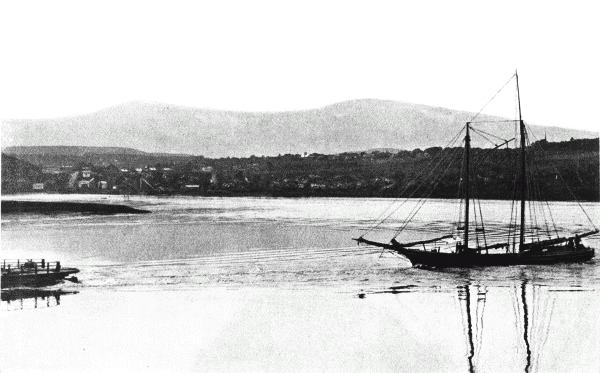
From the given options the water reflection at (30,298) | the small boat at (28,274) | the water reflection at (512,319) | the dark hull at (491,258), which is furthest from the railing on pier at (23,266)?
the dark hull at (491,258)

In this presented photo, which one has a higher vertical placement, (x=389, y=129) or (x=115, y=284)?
(x=389, y=129)

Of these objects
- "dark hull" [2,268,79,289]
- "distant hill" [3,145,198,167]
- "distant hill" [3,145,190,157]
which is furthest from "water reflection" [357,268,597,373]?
"dark hull" [2,268,79,289]

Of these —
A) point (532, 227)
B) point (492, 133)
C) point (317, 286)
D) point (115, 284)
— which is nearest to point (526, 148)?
point (492, 133)

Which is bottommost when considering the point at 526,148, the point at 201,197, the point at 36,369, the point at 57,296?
the point at 36,369

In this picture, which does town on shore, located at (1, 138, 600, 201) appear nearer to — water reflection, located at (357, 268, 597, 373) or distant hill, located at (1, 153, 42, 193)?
distant hill, located at (1, 153, 42, 193)

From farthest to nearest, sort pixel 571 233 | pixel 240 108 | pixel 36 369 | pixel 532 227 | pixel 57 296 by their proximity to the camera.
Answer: pixel 532 227 → pixel 571 233 → pixel 240 108 → pixel 57 296 → pixel 36 369

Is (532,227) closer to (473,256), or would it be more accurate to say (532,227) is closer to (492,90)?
(473,256)

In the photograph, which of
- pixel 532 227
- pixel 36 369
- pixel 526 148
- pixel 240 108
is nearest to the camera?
pixel 36 369
